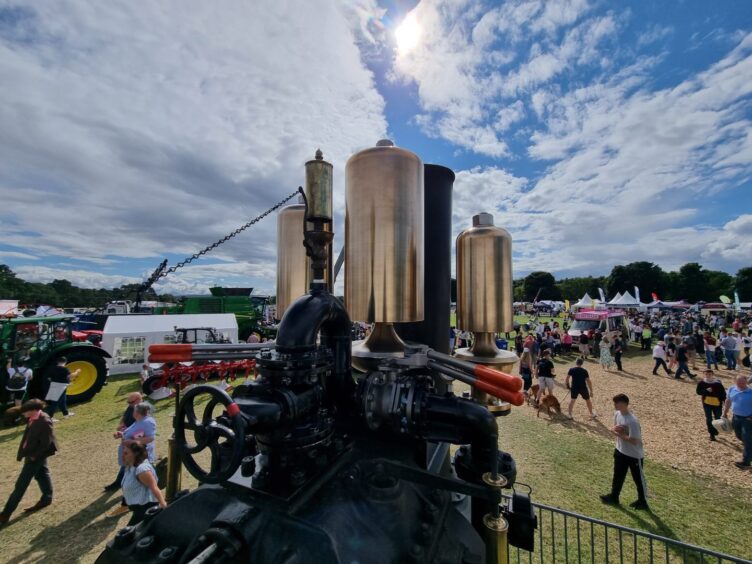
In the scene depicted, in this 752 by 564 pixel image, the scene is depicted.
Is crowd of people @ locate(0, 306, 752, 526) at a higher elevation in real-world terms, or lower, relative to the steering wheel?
lower

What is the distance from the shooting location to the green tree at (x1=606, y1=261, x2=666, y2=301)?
71000 mm

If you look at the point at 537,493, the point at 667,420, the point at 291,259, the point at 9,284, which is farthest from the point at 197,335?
the point at 9,284

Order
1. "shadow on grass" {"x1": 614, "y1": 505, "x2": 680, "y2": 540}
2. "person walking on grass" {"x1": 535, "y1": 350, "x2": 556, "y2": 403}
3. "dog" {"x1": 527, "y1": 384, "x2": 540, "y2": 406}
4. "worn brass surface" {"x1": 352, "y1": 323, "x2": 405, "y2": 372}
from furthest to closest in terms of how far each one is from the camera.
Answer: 1. "dog" {"x1": 527, "y1": 384, "x2": 540, "y2": 406}
2. "person walking on grass" {"x1": 535, "y1": 350, "x2": 556, "y2": 403}
3. "shadow on grass" {"x1": 614, "y1": 505, "x2": 680, "y2": 540}
4. "worn brass surface" {"x1": 352, "y1": 323, "x2": 405, "y2": 372}

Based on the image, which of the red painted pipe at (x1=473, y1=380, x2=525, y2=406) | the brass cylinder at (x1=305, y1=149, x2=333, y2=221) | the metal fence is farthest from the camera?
the metal fence

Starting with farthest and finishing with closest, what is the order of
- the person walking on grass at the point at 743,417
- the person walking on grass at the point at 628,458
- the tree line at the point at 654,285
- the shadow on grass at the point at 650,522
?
the tree line at the point at 654,285 → the person walking on grass at the point at 743,417 → the person walking on grass at the point at 628,458 → the shadow on grass at the point at 650,522

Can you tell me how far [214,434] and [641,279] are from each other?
8801 cm

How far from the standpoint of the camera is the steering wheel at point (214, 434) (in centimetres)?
117

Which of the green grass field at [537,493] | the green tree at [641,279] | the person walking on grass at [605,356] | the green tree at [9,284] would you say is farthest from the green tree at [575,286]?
the green tree at [9,284]

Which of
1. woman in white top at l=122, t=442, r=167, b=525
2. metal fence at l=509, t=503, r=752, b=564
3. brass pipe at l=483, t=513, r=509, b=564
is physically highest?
brass pipe at l=483, t=513, r=509, b=564

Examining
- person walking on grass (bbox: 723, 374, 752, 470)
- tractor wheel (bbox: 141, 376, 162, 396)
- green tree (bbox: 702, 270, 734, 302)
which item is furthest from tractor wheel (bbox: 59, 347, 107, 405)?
green tree (bbox: 702, 270, 734, 302)

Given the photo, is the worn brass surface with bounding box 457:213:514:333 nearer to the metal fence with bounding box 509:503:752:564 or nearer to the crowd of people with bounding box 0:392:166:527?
the metal fence with bounding box 509:503:752:564

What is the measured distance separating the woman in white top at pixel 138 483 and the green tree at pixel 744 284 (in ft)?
322

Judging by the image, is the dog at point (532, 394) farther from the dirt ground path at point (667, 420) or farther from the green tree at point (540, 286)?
the green tree at point (540, 286)

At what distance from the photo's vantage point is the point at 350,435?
1862 millimetres
